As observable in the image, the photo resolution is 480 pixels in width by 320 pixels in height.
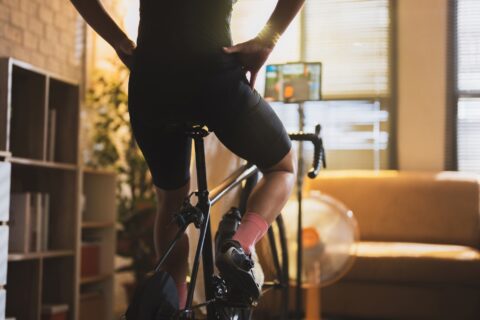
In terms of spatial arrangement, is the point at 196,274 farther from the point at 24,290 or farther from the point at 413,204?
the point at 413,204

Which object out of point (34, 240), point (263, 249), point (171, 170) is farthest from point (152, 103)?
point (34, 240)

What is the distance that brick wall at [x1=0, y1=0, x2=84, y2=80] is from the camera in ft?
11.2

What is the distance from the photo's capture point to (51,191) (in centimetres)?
357

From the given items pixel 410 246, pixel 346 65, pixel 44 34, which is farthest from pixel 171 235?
pixel 346 65

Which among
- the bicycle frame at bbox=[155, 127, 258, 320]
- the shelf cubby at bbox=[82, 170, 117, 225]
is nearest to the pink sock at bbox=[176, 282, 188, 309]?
the bicycle frame at bbox=[155, 127, 258, 320]

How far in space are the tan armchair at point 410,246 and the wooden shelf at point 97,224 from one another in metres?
1.32

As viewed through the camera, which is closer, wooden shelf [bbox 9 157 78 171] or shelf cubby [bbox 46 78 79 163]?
wooden shelf [bbox 9 157 78 171]

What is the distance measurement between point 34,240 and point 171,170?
167 centimetres

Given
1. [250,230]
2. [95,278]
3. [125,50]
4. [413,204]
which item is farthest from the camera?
[413,204]

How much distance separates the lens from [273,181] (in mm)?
1778

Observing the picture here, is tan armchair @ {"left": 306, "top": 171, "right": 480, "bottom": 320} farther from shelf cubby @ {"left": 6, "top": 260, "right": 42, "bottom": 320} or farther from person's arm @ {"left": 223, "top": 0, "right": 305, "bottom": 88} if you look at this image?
person's arm @ {"left": 223, "top": 0, "right": 305, "bottom": 88}

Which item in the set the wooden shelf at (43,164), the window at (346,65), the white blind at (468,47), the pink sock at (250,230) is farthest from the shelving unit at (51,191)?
the white blind at (468,47)

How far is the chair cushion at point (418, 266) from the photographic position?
3.90m

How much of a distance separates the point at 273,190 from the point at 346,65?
3503mm
